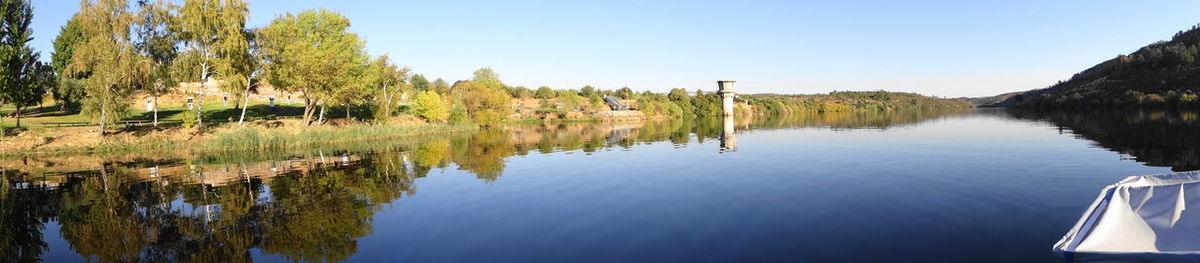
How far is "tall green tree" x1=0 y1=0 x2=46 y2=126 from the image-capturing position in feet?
150

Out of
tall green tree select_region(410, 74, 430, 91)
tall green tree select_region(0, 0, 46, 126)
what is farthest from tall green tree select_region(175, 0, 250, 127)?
tall green tree select_region(410, 74, 430, 91)

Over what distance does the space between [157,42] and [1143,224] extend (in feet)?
207

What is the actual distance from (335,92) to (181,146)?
52.9 ft

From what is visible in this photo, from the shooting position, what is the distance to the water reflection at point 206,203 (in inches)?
531

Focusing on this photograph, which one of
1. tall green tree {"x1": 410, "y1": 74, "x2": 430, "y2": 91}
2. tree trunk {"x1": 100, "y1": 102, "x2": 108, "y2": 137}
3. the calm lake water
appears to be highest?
tall green tree {"x1": 410, "y1": 74, "x2": 430, "y2": 91}

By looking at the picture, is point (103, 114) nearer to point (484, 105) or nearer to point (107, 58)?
point (107, 58)

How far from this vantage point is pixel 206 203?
19594mm

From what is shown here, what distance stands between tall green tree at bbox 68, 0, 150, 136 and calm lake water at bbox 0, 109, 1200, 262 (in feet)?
34.9

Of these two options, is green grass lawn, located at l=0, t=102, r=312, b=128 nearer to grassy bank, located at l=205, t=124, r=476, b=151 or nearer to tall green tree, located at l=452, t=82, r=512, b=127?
grassy bank, located at l=205, t=124, r=476, b=151

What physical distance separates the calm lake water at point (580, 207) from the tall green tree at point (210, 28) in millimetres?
17747

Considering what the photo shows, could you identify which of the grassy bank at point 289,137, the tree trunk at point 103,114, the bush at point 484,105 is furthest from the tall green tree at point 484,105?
the tree trunk at point 103,114

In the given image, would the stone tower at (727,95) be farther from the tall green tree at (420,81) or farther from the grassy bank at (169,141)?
the grassy bank at (169,141)

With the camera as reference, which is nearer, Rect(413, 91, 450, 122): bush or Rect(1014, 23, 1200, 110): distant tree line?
Rect(413, 91, 450, 122): bush

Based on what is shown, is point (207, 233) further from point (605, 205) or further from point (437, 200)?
point (605, 205)
